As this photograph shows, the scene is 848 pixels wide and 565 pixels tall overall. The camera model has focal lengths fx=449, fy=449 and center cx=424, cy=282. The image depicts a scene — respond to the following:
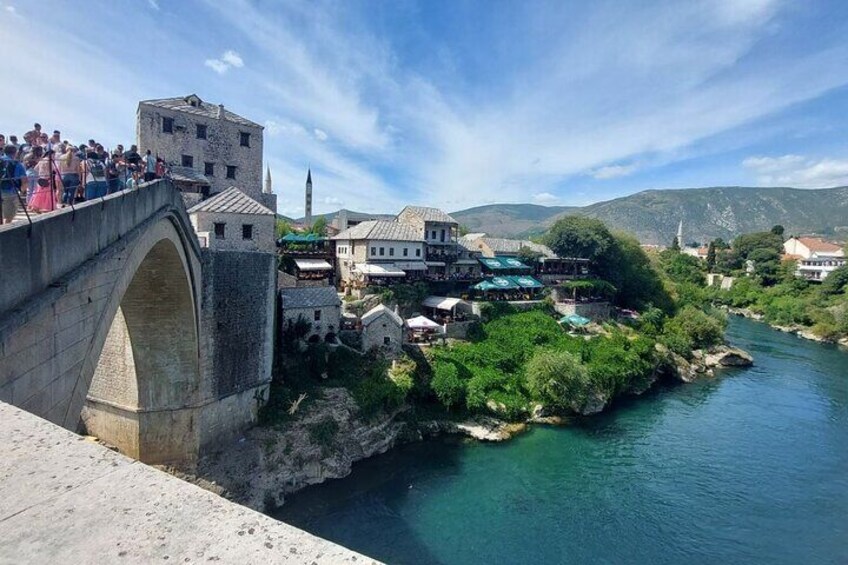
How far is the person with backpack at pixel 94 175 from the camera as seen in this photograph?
26.1ft

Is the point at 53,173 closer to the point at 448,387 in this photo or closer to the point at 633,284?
the point at 448,387

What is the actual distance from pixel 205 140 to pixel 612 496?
2511 centimetres

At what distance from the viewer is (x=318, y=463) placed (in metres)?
18.9

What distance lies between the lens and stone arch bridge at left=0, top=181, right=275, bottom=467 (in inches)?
195

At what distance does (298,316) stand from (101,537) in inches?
905

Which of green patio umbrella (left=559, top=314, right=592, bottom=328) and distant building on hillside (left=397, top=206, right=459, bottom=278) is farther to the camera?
distant building on hillside (left=397, top=206, right=459, bottom=278)

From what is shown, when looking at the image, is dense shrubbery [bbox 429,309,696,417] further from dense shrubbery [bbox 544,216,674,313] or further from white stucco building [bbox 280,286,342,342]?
dense shrubbery [bbox 544,216,674,313]

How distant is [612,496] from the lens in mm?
18797

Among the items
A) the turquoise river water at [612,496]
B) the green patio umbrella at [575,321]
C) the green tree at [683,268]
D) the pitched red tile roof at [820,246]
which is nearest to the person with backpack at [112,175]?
the turquoise river water at [612,496]

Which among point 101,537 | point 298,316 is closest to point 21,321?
point 101,537

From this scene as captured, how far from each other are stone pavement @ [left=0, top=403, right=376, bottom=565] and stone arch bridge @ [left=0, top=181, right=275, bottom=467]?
2866mm

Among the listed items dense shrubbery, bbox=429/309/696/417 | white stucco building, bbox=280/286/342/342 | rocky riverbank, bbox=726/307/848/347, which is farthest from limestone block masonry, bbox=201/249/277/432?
rocky riverbank, bbox=726/307/848/347

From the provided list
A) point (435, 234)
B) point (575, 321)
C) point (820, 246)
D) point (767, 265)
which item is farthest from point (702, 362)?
point (820, 246)

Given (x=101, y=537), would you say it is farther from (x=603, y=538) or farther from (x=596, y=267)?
(x=596, y=267)
